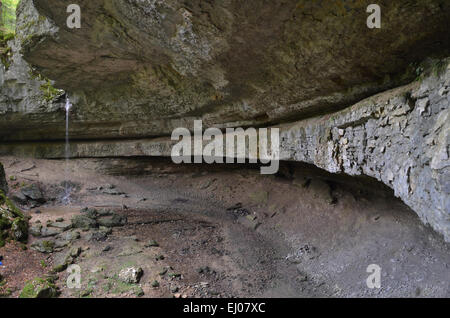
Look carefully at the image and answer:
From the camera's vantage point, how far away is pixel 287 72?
4.64 m

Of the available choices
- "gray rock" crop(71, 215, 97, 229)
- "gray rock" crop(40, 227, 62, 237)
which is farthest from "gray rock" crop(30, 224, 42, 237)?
"gray rock" crop(71, 215, 97, 229)

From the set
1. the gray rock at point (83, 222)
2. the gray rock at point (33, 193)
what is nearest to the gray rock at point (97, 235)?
the gray rock at point (83, 222)

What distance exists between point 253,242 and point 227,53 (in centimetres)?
382

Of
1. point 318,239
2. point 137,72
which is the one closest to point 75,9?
point 137,72

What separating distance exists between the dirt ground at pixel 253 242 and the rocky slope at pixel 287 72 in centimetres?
151

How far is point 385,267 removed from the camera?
13.3 feet

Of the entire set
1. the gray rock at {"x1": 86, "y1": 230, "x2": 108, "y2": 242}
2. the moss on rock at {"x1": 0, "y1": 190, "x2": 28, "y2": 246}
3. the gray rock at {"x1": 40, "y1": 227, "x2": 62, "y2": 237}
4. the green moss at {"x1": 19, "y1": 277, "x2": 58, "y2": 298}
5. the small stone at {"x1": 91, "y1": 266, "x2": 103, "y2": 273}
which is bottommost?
the small stone at {"x1": 91, "y1": 266, "x2": 103, "y2": 273}

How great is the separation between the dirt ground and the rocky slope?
151 centimetres

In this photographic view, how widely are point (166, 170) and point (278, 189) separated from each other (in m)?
4.29

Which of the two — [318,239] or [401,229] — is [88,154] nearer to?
[318,239]

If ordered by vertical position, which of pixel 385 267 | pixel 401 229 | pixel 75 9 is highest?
pixel 75 9

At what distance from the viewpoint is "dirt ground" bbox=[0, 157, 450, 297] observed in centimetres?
385

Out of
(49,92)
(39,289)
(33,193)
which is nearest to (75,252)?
(39,289)

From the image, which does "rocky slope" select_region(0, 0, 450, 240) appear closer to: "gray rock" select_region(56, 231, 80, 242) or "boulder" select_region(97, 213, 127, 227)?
"boulder" select_region(97, 213, 127, 227)
